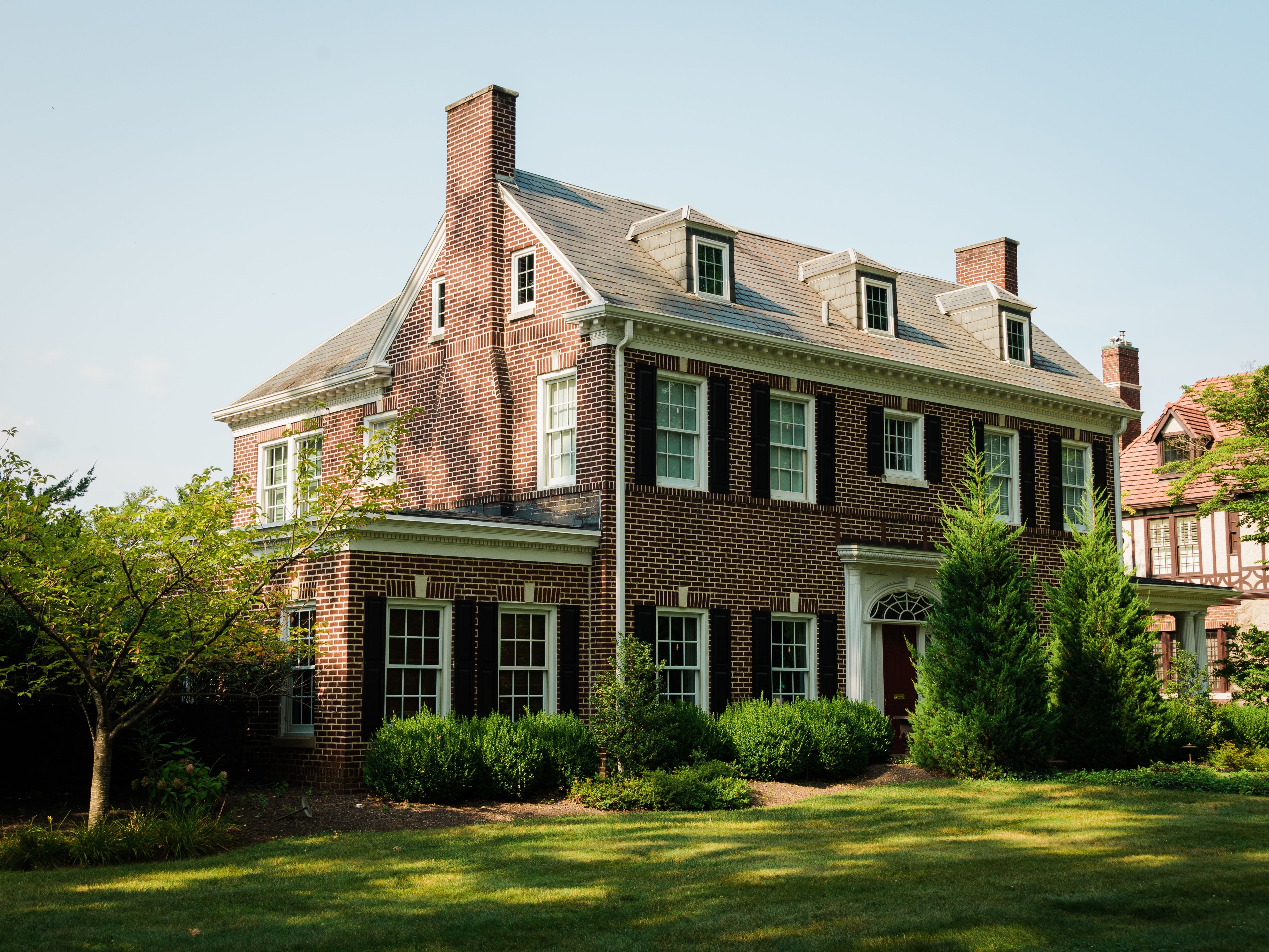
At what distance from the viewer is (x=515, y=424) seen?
867 inches

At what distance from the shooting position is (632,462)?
66.5 ft

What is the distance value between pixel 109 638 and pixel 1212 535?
33.6m

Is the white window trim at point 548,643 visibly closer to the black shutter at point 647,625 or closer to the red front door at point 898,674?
the black shutter at point 647,625

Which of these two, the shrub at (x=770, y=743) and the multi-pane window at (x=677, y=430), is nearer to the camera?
the shrub at (x=770, y=743)

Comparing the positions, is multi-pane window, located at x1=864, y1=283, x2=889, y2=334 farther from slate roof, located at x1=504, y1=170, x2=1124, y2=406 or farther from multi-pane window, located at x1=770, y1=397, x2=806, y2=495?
multi-pane window, located at x1=770, y1=397, x2=806, y2=495

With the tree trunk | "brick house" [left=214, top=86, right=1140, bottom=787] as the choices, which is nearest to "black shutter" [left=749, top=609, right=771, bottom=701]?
"brick house" [left=214, top=86, right=1140, bottom=787]

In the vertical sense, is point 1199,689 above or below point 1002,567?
below

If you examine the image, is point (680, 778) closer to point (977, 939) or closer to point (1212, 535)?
point (977, 939)

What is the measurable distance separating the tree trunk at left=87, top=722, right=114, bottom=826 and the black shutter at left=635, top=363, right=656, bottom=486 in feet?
29.9

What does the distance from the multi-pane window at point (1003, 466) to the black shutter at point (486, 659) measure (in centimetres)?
1161

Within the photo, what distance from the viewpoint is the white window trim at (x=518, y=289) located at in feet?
72.0

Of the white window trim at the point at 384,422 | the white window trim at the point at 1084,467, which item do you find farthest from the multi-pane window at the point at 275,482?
the white window trim at the point at 1084,467

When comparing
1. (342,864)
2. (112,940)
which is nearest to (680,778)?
(342,864)

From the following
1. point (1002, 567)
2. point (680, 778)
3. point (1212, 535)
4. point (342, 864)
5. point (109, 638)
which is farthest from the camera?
point (1212, 535)
